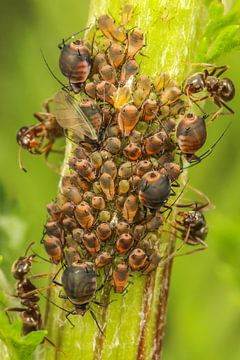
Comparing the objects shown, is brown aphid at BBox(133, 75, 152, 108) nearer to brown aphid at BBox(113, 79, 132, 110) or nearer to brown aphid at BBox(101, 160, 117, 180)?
brown aphid at BBox(113, 79, 132, 110)

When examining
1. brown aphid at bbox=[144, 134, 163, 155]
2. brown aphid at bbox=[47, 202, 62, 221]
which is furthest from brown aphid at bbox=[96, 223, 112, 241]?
brown aphid at bbox=[144, 134, 163, 155]

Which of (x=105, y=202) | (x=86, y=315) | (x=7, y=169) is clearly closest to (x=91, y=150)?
(x=105, y=202)

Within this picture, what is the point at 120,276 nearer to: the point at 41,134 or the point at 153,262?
the point at 153,262

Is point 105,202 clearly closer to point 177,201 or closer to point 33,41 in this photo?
point 177,201

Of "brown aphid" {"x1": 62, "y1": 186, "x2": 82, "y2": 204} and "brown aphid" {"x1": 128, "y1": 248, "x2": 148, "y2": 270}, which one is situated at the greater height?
"brown aphid" {"x1": 62, "y1": 186, "x2": 82, "y2": 204}

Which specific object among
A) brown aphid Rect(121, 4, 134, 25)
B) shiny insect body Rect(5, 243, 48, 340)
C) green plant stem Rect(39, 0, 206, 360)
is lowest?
shiny insect body Rect(5, 243, 48, 340)

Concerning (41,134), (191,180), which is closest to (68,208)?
(41,134)

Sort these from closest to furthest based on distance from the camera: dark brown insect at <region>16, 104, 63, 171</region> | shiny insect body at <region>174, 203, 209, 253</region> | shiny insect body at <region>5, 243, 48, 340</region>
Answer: shiny insect body at <region>5, 243, 48, 340</region> < shiny insect body at <region>174, 203, 209, 253</region> < dark brown insect at <region>16, 104, 63, 171</region>
